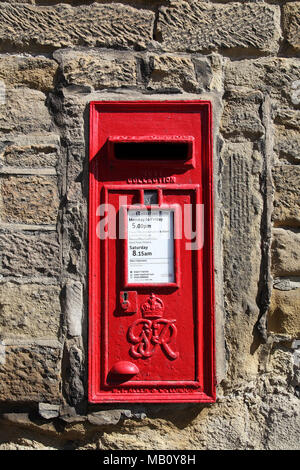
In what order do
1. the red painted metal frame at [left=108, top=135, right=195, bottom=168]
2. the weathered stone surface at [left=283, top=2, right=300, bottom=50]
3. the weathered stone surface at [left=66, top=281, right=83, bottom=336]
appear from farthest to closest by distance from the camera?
the weathered stone surface at [left=283, top=2, right=300, bottom=50] → the weathered stone surface at [left=66, top=281, right=83, bottom=336] → the red painted metal frame at [left=108, top=135, right=195, bottom=168]

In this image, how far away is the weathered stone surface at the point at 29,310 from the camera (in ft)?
6.81

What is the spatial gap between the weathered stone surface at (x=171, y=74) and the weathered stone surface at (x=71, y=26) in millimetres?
120

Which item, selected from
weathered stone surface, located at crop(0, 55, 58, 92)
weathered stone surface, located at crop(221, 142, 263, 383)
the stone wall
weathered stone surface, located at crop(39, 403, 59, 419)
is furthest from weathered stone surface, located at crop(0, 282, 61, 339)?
weathered stone surface, located at crop(0, 55, 58, 92)

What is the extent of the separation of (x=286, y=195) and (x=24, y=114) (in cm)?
124

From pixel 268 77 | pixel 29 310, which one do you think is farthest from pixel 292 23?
pixel 29 310

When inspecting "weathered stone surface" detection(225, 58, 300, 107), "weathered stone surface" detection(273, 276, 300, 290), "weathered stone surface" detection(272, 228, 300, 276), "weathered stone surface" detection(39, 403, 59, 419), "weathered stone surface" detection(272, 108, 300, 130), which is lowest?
"weathered stone surface" detection(39, 403, 59, 419)

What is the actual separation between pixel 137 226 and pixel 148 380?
664 mm

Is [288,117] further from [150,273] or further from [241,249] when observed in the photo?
[150,273]

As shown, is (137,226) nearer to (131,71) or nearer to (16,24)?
(131,71)

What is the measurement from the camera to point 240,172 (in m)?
2.13

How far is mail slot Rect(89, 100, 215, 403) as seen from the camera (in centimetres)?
202

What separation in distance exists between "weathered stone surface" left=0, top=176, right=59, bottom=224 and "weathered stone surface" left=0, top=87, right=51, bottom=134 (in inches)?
8.9

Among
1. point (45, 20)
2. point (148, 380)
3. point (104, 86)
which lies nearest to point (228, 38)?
point (104, 86)

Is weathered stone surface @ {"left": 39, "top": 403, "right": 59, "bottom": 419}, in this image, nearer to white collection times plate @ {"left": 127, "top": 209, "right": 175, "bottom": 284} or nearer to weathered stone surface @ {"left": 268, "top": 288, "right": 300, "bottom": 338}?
white collection times plate @ {"left": 127, "top": 209, "right": 175, "bottom": 284}
